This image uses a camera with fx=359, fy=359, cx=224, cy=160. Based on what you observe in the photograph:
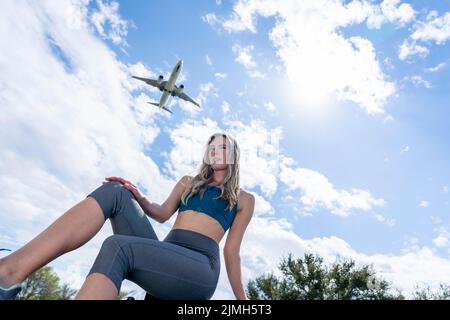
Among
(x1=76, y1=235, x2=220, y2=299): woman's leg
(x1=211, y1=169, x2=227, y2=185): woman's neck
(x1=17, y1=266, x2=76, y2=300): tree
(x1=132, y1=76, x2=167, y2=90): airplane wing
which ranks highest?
(x1=132, y1=76, x2=167, y2=90): airplane wing

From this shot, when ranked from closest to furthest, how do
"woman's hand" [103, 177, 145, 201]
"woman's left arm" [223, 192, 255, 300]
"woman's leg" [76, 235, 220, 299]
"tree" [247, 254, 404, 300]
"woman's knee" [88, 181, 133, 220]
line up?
1. "woman's leg" [76, 235, 220, 299]
2. "woman's knee" [88, 181, 133, 220]
3. "woman's hand" [103, 177, 145, 201]
4. "woman's left arm" [223, 192, 255, 300]
5. "tree" [247, 254, 404, 300]

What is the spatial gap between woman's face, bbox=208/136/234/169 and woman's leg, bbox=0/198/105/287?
1100 mm

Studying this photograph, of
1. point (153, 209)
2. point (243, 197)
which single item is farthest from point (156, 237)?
point (243, 197)

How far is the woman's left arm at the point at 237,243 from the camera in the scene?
91.2 inches

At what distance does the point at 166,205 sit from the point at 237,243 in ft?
1.90

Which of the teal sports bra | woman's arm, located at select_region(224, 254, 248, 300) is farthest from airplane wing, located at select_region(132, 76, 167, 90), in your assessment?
woman's arm, located at select_region(224, 254, 248, 300)

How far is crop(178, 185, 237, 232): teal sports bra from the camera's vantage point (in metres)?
2.41

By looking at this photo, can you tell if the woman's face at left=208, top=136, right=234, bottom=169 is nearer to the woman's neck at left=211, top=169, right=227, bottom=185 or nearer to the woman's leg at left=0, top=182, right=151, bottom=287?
the woman's neck at left=211, top=169, right=227, bottom=185

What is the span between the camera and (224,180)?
266 cm

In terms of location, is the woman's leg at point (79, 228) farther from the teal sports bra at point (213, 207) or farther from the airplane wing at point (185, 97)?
the airplane wing at point (185, 97)

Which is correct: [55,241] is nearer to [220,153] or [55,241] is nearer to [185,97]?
[220,153]
